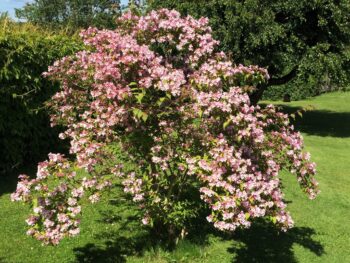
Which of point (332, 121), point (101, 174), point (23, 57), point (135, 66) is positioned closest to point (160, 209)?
point (101, 174)

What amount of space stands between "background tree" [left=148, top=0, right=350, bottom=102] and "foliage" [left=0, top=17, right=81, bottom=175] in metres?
7.34

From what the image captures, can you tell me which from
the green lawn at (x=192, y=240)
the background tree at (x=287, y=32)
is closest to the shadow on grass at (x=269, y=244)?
the green lawn at (x=192, y=240)

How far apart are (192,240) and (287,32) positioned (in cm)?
1174

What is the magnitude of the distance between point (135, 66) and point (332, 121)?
17411 mm

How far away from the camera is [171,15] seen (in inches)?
224

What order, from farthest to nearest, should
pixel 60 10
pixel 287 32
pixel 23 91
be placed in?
pixel 60 10 < pixel 287 32 < pixel 23 91

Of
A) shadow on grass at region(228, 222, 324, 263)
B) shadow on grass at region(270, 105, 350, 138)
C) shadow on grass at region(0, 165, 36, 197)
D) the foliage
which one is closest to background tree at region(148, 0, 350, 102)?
shadow on grass at region(270, 105, 350, 138)

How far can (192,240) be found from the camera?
6.56 m

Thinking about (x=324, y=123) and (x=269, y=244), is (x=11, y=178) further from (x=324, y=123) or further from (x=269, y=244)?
(x=324, y=123)

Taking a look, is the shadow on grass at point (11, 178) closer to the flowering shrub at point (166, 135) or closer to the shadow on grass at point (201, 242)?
the shadow on grass at point (201, 242)

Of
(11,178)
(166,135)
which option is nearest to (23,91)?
(11,178)

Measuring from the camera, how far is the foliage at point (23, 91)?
29.2ft

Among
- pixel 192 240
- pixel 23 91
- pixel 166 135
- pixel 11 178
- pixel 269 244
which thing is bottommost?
pixel 269 244

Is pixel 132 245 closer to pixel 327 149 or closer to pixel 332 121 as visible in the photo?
pixel 327 149
